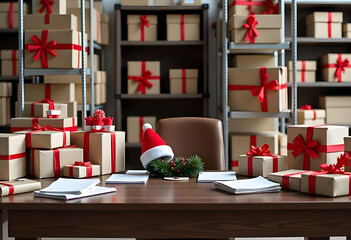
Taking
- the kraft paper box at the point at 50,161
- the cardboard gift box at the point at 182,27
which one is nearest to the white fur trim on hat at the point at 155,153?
the kraft paper box at the point at 50,161

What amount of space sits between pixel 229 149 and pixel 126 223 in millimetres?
2396

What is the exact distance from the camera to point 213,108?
4.40 meters

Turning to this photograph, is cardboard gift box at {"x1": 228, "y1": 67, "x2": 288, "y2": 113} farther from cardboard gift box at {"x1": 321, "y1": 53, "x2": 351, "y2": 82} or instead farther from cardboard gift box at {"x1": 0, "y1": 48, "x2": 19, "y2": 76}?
cardboard gift box at {"x1": 0, "y1": 48, "x2": 19, "y2": 76}

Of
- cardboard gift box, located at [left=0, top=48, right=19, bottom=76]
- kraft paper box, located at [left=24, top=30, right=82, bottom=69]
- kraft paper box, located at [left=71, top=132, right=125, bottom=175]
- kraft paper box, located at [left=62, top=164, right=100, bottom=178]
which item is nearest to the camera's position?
kraft paper box, located at [left=62, top=164, right=100, bottom=178]

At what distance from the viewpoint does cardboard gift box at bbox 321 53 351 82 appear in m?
4.08

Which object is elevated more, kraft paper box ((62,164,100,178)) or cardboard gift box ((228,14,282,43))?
cardboard gift box ((228,14,282,43))

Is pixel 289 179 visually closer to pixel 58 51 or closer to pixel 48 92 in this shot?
pixel 58 51

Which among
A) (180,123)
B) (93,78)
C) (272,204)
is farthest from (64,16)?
(272,204)

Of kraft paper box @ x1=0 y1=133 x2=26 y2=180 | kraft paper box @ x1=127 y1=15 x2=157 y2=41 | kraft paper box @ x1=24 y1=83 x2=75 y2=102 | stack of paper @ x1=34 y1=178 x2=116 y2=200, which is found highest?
kraft paper box @ x1=127 y1=15 x2=157 y2=41

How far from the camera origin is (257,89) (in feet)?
11.1

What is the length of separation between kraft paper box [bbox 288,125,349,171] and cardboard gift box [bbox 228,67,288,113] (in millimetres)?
1479

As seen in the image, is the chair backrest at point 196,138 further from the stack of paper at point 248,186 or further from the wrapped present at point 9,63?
the wrapped present at point 9,63

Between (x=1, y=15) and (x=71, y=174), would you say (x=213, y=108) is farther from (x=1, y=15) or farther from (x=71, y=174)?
(x=71, y=174)

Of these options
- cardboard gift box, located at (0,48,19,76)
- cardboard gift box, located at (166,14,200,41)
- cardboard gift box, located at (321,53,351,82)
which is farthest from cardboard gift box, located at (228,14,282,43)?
cardboard gift box, located at (0,48,19,76)
